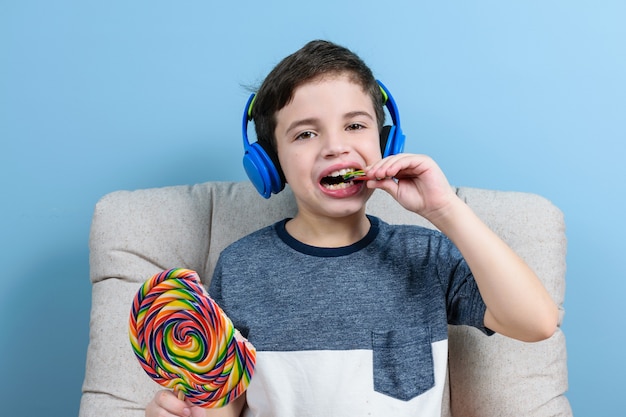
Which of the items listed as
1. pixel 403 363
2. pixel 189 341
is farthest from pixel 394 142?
pixel 189 341

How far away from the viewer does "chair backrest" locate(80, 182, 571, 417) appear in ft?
5.22

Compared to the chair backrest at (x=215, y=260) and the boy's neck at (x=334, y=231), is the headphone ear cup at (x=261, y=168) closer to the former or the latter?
the boy's neck at (x=334, y=231)

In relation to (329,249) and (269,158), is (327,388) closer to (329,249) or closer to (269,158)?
(329,249)

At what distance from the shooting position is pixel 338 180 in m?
1.50

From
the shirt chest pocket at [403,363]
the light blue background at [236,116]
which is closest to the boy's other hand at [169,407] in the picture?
the shirt chest pocket at [403,363]

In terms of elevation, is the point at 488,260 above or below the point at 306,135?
below

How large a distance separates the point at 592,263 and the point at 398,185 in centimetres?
87

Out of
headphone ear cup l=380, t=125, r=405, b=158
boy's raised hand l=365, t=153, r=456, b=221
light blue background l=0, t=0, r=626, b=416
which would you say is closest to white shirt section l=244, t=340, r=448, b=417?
boy's raised hand l=365, t=153, r=456, b=221

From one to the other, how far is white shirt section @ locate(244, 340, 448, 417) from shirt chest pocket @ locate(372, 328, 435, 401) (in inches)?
0.5

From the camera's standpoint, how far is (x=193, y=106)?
2.13 meters

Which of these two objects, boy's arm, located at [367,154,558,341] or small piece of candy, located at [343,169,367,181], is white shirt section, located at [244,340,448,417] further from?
small piece of candy, located at [343,169,367,181]

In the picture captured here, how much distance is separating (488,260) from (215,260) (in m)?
0.71

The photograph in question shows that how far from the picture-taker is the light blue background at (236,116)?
80.0 inches

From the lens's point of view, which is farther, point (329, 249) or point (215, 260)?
point (215, 260)
